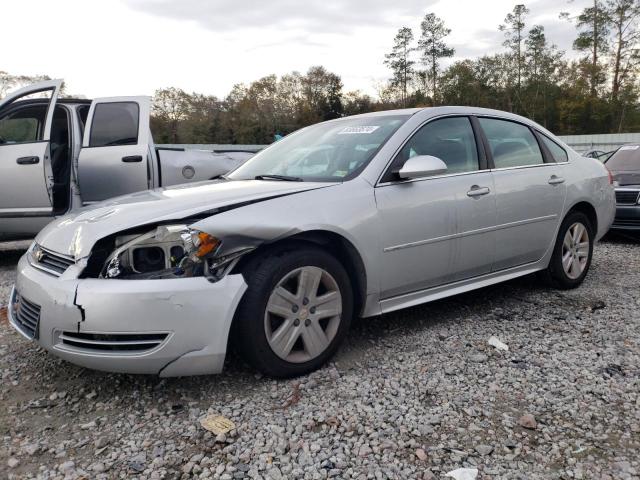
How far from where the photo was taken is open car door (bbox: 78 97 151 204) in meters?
6.22

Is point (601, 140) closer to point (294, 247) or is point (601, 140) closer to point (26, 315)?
point (294, 247)

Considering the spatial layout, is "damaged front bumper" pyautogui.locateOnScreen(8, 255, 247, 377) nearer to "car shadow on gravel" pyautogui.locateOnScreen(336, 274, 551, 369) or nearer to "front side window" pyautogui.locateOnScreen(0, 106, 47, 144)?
"car shadow on gravel" pyautogui.locateOnScreen(336, 274, 551, 369)

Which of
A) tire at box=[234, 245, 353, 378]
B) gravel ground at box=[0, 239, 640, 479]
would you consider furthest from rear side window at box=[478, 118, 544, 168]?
tire at box=[234, 245, 353, 378]

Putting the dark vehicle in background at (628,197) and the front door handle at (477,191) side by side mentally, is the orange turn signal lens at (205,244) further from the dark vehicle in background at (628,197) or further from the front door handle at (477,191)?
the dark vehicle in background at (628,197)

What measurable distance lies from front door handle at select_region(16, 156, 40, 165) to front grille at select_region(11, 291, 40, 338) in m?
3.37

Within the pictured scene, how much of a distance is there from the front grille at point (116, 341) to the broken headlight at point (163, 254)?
0.28 m

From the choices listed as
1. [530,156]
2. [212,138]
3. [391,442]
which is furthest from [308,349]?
[212,138]

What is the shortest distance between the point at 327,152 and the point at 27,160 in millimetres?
3997

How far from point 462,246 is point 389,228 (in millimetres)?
699

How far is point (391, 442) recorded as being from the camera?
2.28 m

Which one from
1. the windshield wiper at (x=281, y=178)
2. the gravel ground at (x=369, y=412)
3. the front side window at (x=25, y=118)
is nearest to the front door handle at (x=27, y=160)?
the front side window at (x=25, y=118)

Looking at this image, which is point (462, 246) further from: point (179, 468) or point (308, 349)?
point (179, 468)

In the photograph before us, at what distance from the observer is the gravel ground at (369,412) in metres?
2.14

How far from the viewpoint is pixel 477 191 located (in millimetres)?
3668
